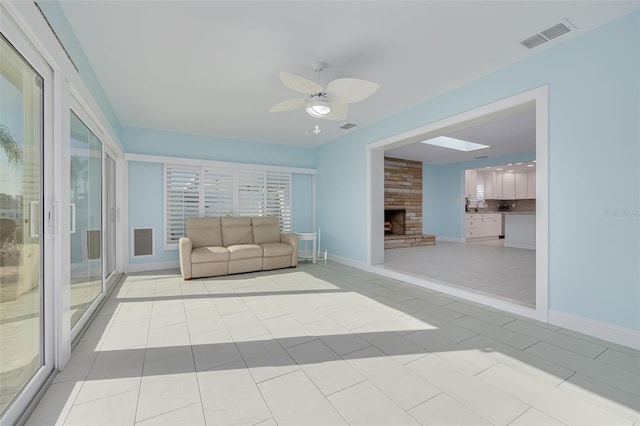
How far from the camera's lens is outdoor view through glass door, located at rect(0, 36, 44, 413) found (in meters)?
1.47

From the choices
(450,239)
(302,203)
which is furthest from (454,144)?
(302,203)

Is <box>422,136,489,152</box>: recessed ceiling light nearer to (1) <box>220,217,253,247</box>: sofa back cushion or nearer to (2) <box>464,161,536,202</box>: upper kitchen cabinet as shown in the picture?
(2) <box>464,161,536,202</box>: upper kitchen cabinet

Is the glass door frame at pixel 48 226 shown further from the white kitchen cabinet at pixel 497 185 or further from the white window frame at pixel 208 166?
the white kitchen cabinet at pixel 497 185

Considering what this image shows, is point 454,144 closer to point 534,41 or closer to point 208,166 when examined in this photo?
point 534,41

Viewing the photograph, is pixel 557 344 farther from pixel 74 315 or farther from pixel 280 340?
pixel 74 315

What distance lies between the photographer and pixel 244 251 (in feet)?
16.3

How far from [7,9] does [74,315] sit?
2.39 metres

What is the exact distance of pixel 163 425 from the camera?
1.46m

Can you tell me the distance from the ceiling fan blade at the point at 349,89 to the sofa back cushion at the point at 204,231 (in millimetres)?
3564

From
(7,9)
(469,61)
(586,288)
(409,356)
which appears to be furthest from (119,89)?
(586,288)

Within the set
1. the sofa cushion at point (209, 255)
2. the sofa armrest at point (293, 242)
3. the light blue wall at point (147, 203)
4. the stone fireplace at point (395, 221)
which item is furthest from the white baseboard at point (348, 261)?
the stone fireplace at point (395, 221)

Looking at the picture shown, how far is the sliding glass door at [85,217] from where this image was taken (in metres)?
2.58

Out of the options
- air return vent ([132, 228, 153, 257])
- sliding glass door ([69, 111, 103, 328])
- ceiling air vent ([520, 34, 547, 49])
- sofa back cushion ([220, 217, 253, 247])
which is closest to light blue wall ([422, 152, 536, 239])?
sofa back cushion ([220, 217, 253, 247])

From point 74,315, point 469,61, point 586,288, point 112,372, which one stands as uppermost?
point 469,61
